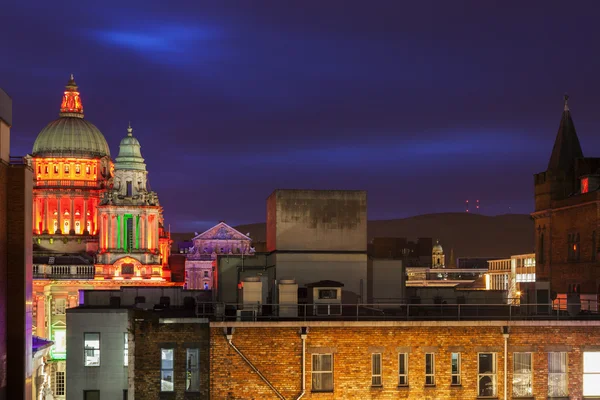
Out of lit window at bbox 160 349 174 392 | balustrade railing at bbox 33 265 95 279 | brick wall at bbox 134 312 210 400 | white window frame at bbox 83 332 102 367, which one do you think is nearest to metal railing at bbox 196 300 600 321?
brick wall at bbox 134 312 210 400

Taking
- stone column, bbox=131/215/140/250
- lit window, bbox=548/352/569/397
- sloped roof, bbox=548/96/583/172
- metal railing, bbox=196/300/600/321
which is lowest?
lit window, bbox=548/352/569/397

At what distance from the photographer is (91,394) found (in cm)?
5200

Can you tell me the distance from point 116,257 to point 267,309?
431 feet

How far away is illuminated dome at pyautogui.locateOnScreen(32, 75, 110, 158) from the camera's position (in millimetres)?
192875

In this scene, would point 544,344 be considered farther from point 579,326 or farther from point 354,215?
point 354,215

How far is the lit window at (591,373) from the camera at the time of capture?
44719 mm

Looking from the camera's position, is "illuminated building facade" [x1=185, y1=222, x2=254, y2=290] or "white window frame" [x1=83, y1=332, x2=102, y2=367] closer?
"white window frame" [x1=83, y1=332, x2=102, y2=367]

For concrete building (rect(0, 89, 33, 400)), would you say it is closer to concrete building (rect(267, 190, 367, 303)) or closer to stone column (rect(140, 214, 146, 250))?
concrete building (rect(267, 190, 367, 303))

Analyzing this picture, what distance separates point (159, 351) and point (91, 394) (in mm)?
9611

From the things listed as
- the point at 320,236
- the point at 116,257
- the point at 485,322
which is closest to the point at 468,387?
the point at 485,322

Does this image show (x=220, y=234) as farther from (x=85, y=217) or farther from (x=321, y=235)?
(x=321, y=235)

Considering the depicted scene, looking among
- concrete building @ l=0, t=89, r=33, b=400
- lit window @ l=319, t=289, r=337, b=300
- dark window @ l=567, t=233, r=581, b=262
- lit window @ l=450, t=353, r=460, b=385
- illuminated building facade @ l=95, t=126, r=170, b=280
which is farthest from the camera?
illuminated building facade @ l=95, t=126, r=170, b=280

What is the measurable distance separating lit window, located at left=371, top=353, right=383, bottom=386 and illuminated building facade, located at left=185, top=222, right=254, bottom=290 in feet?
Answer: 478

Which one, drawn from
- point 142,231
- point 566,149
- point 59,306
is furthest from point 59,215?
point 566,149
